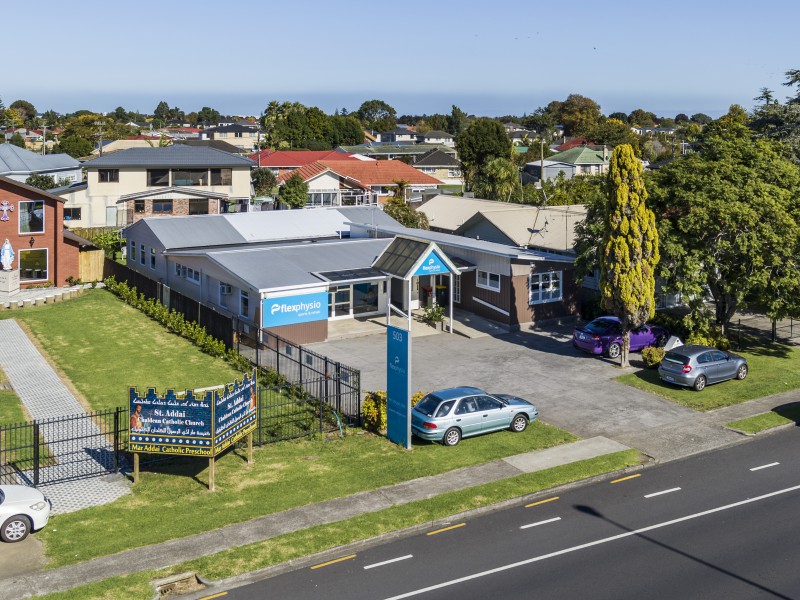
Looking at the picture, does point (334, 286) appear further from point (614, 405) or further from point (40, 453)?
point (40, 453)

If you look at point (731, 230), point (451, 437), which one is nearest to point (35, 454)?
point (451, 437)

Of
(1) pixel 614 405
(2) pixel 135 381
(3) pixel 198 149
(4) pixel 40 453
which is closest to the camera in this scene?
(4) pixel 40 453

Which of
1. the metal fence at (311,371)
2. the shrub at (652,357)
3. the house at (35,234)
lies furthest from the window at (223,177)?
the shrub at (652,357)

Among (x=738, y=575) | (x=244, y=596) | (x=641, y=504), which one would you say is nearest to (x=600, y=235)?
(x=641, y=504)

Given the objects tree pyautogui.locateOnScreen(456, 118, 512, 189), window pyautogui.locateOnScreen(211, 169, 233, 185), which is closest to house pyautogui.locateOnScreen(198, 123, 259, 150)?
tree pyautogui.locateOnScreen(456, 118, 512, 189)

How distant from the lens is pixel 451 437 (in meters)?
25.9

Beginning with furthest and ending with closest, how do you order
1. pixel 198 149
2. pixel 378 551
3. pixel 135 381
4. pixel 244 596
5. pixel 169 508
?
1. pixel 198 149
2. pixel 135 381
3. pixel 169 508
4. pixel 378 551
5. pixel 244 596

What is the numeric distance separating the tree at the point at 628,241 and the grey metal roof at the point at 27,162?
64.6 m

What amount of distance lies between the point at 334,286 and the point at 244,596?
80.5ft

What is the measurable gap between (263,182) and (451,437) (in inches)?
2722

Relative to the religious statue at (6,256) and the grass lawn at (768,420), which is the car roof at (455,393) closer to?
the grass lawn at (768,420)

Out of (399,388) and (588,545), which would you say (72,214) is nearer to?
(399,388)

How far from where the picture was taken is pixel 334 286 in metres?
40.6

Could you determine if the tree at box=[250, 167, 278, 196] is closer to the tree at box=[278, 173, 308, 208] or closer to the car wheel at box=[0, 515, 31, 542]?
the tree at box=[278, 173, 308, 208]
